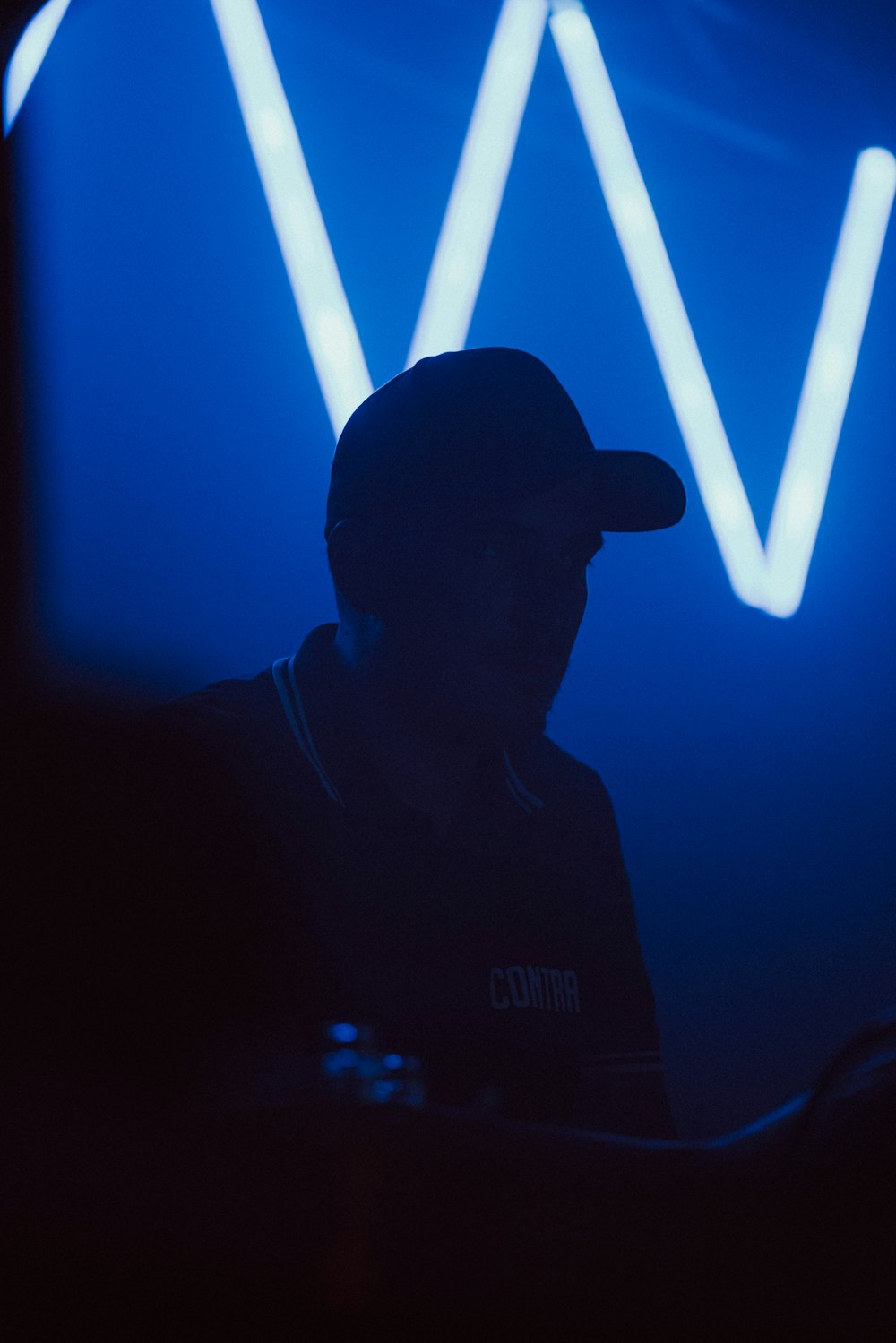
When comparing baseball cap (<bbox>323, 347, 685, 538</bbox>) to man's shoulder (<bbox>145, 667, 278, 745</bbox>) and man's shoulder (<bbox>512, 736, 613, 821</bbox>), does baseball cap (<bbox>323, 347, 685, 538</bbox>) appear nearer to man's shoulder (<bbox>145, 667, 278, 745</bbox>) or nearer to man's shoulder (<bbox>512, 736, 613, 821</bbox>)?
man's shoulder (<bbox>145, 667, 278, 745</bbox>)

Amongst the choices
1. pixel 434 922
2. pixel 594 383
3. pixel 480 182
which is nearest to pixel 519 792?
pixel 434 922

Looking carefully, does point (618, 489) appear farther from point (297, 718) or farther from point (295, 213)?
point (295, 213)

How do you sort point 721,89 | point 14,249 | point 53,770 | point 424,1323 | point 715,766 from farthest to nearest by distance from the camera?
point 721,89, point 715,766, point 14,249, point 53,770, point 424,1323

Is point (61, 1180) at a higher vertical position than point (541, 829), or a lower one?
lower

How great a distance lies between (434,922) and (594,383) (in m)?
1.10

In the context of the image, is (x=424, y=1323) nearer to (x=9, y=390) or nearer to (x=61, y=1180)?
(x=61, y=1180)

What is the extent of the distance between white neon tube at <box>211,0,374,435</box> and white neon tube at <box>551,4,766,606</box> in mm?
583

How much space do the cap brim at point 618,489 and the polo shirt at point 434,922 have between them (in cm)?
37

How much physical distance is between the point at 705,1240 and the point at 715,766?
58.3 inches

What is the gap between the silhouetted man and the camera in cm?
130

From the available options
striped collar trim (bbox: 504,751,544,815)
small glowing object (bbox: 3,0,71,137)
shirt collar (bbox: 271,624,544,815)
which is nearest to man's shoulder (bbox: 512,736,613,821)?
striped collar trim (bbox: 504,751,544,815)

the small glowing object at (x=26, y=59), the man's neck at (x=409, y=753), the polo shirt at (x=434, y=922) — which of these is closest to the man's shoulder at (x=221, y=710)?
the polo shirt at (x=434, y=922)

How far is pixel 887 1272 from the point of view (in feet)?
1.89

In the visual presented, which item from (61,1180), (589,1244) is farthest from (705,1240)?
(61,1180)
